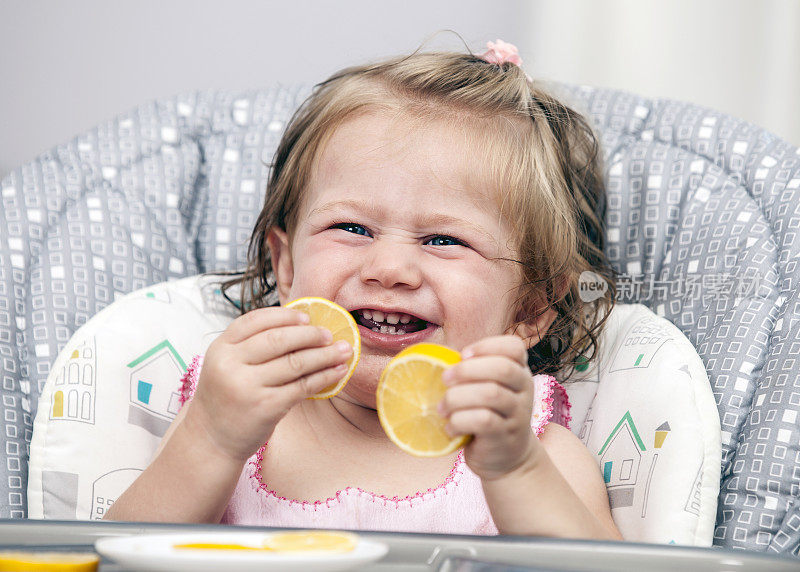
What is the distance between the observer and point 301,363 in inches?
31.7

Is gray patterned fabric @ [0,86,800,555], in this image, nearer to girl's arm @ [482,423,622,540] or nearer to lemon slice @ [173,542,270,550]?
girl's arm @ [482,423,622,540]

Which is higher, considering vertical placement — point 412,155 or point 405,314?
point 412,155

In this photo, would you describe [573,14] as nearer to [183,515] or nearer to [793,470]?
[793,470]

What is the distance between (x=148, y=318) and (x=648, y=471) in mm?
673

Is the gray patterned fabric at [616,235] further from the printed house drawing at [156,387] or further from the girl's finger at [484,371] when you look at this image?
the girl's finger at [484,371]

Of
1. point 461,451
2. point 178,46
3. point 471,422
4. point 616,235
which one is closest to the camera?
point 471,422

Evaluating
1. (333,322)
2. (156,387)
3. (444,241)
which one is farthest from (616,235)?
(156,387)

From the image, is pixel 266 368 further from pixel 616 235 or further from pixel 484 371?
pixel 616 235

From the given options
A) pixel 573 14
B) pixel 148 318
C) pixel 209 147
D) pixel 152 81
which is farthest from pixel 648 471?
pixel 152 81

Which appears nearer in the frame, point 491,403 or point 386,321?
point 491,403

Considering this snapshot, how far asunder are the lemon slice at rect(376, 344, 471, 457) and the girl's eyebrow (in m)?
0.29

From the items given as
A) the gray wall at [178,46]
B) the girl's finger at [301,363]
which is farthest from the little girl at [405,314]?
the gray wall at [178,46]

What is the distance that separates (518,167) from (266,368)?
45cm

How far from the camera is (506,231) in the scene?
1066mm
